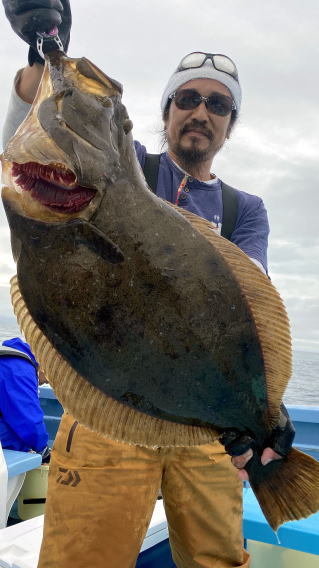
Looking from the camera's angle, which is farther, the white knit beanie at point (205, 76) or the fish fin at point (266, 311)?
the white knit beanie at point (205, 76)

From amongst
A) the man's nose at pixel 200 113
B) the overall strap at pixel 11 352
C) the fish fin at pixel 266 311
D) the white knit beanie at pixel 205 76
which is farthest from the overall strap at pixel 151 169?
the overall strap at pixel 11 352

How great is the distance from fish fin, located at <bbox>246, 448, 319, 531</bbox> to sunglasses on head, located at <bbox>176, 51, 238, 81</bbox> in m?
2.39

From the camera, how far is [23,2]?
201cm

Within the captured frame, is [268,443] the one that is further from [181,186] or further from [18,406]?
[18,406]

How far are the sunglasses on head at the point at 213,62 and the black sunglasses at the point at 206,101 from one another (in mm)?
217

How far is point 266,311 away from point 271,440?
0.50 metres

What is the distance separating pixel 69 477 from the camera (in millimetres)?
2398

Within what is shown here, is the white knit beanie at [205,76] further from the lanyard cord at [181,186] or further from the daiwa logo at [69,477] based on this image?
the daiwa logo at [69,477]

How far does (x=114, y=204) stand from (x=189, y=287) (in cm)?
38

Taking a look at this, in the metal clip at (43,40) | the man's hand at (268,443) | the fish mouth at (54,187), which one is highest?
the metal clip at (43,40)

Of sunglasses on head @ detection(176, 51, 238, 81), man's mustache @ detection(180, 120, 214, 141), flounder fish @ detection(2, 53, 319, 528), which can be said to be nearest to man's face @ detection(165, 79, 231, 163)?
man's mustache @ detection(180, 120, 214, 141)

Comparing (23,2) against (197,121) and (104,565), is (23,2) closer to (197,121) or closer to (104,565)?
(197,121)

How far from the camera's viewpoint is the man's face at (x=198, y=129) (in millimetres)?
3023

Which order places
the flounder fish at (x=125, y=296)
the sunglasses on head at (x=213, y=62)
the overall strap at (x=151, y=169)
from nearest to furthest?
the flounder fish at (x=125, y=296) → the overall strap at (x=151, y=169) → the sunglasses on head at (x=213, y=62)
